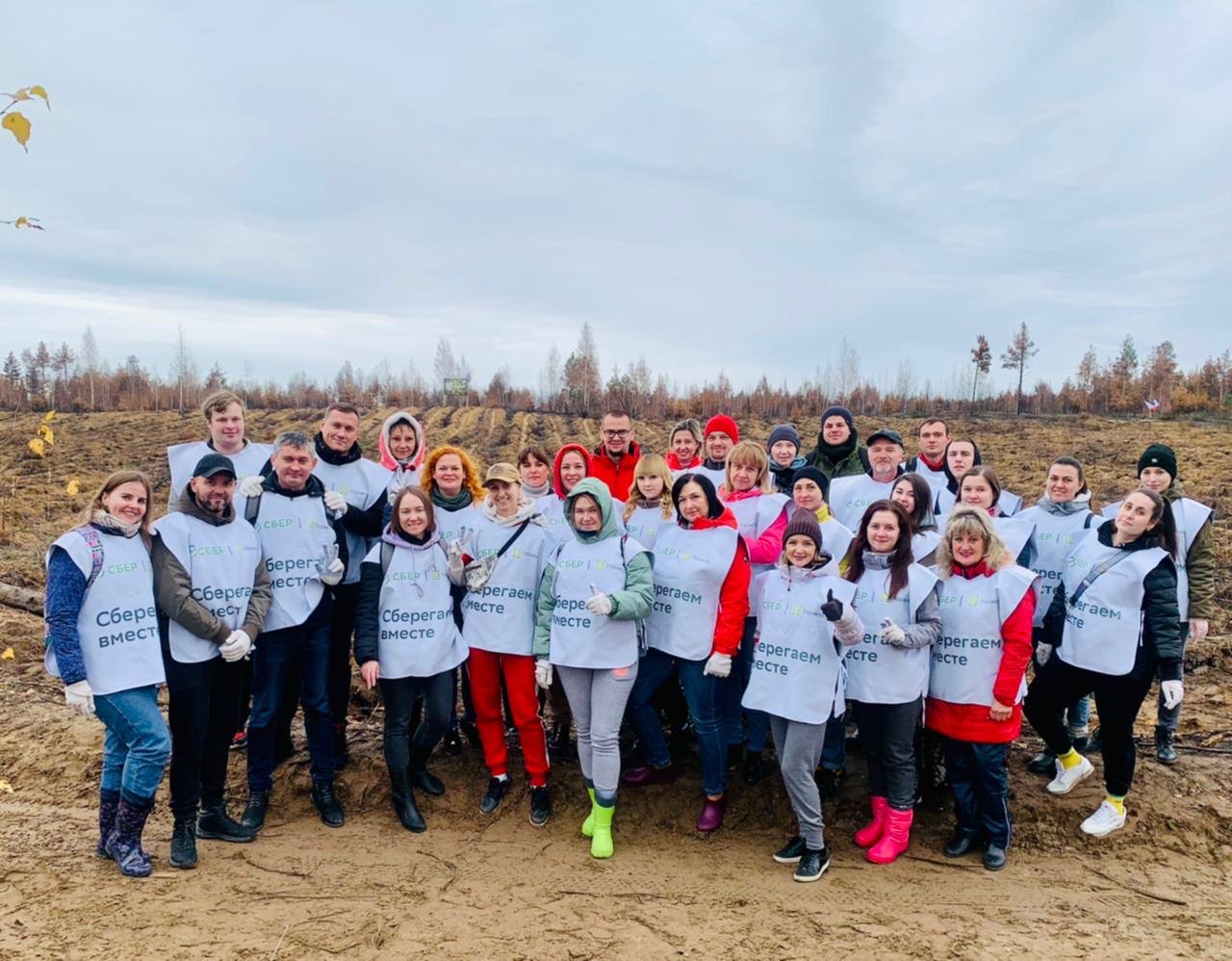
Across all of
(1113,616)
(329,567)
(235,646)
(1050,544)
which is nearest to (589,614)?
(329,567)

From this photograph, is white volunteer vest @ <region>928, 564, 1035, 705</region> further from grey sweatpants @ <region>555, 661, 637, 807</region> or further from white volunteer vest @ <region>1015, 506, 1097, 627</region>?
grey sweatpants @ <region>555, 661, 637, 807</region>

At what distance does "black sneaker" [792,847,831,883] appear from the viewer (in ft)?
13.2

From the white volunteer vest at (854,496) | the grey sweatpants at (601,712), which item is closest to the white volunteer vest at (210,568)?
the grey sweatpants at (601,712)

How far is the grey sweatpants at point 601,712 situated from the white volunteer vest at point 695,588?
1.01 ft

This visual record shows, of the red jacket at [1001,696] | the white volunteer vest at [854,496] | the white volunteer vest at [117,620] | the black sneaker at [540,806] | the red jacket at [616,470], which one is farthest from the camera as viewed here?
the red jacket at [616,470]

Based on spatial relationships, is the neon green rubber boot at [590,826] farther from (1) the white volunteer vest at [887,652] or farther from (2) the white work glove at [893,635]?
(2) the white work glove at [893,635]

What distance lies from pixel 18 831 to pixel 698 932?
380 centimetres

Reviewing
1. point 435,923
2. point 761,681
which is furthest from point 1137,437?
point 435,923

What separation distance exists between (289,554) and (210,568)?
1.35ft

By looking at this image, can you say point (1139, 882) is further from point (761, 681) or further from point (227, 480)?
point (227, 480)

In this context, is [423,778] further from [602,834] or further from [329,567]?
[329,567]

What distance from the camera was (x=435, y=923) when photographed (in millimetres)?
3652

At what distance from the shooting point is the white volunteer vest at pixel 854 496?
506 centimetres

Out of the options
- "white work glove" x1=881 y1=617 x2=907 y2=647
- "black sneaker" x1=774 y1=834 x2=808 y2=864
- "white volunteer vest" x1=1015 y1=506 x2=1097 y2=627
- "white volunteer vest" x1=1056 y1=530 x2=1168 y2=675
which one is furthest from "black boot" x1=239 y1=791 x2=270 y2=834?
"white volunteer vest" x1=1015 y1=506 x2=1097 y2=627
